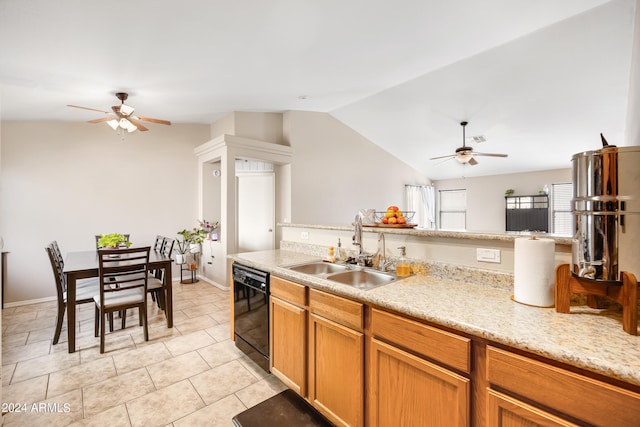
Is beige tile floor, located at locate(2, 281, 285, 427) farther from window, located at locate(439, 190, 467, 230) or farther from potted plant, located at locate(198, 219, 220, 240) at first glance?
window, located at locate(439, 190, 467, 230)

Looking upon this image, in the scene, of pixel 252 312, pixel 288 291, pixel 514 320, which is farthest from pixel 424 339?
pixel 252 312

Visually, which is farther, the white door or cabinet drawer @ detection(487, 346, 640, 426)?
the white door

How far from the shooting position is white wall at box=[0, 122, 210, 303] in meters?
3.92

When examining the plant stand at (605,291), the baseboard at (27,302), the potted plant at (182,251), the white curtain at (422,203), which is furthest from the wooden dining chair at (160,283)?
the white curtain at (422,203)

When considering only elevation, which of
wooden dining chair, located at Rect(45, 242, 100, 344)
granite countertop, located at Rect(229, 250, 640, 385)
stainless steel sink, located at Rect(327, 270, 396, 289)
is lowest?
wooden dining chair, located at Rect(45, 242, 100, 344)

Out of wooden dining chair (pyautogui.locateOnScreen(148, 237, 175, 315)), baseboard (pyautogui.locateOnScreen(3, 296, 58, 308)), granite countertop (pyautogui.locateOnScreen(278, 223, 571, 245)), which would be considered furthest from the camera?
baseboard (pyautogui.locateOnScreen(3, 296, 58, 308))

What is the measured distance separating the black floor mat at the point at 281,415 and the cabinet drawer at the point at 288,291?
0.70 m

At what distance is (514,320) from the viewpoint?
1134 mm

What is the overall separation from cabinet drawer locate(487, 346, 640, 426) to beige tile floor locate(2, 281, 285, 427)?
5.40 feet

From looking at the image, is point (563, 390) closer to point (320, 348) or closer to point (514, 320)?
point (514, 320)

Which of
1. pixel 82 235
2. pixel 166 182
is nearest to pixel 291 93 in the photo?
pixel 166 182

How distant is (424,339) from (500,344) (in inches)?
11.4

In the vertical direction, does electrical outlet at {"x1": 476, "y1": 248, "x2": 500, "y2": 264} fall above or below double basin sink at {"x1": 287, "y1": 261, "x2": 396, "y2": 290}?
above

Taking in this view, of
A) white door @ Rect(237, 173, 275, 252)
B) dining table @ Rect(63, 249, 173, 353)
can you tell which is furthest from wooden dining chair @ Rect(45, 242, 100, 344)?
white door @ Rect(237, 173, 275, 252)
